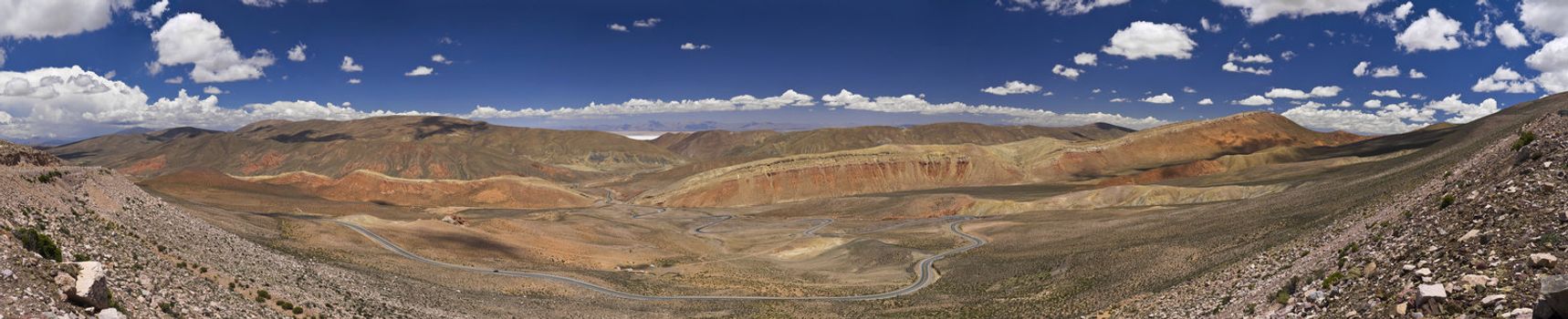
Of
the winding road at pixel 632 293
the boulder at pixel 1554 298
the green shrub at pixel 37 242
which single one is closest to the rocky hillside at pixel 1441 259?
the boulder at pixel 1554 298

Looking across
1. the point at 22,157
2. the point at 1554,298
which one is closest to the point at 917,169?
the point at 22,157

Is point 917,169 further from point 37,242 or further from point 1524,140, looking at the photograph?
point 37,242

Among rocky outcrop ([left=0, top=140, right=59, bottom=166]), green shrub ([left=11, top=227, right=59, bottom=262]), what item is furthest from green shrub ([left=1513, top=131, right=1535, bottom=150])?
rocky outcrop ([left=0, top=140, right=59, bottom=166])

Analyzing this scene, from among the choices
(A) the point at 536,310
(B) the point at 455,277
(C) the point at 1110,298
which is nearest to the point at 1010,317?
(C) the point at 1110,298

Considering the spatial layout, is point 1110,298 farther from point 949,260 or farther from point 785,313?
point 949,260

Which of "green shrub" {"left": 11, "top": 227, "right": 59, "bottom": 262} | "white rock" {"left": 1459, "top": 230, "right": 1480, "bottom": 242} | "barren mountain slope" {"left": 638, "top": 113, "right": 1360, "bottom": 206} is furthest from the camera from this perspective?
"barren mountain slope" {"left": 638, "top": 113, "right": 1360, "bottom": 206}

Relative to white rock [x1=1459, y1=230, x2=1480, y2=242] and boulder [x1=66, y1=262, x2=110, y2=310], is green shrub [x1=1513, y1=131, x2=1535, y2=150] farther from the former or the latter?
boulder [x1=66, y1=262, x2=110, y2=310]
